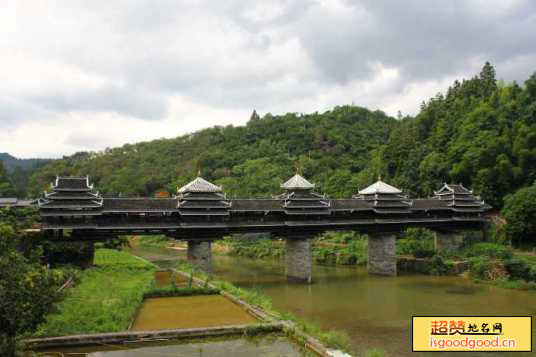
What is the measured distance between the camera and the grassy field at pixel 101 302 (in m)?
15.1

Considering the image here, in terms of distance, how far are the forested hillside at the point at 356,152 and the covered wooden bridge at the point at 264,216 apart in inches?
257

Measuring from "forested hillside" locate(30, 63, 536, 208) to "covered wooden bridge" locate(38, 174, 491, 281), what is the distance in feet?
21.4

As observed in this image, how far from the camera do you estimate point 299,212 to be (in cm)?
3400

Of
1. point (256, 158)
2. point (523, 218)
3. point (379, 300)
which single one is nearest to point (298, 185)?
point (379, 300)

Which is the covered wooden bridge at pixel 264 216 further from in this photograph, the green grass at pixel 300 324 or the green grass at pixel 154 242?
the green grass at pixel 154 242

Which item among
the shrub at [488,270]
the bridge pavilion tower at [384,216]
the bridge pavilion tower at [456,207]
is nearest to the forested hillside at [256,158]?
the bridge pavilion tower at [456,207]

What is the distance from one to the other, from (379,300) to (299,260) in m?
8.40

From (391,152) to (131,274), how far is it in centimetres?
4076

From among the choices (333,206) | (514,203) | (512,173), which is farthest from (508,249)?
(333,206)

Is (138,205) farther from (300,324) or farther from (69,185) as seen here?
(300,324)

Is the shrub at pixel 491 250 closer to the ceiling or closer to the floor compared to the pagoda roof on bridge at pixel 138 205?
closer to the floor

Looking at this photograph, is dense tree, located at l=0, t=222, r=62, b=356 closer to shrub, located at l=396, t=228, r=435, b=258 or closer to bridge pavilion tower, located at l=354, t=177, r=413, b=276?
bridge pavilion tower, located at l=354, t=177, r=413, b=276

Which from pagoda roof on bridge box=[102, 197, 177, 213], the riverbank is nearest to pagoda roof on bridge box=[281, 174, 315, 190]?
pagoda roof on bridge box=[102, 197, 177, 213]

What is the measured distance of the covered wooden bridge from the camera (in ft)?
95.9
